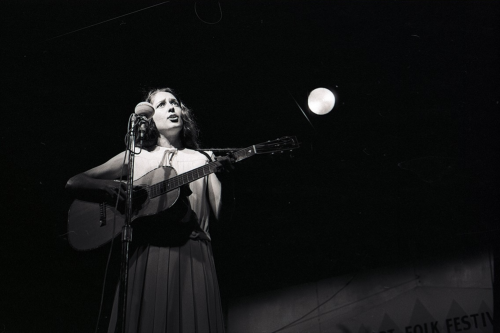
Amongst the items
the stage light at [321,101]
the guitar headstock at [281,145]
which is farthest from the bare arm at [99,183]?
the stage light at [321,101]

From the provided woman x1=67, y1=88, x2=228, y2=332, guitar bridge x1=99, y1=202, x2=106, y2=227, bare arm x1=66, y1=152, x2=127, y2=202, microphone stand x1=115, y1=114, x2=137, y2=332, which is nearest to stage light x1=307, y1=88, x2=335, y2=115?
woman x1=67, y1=88, x2=228, y2=332

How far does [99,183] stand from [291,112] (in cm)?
147

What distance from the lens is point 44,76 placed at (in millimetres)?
3133

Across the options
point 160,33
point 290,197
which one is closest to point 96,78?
point 160,33

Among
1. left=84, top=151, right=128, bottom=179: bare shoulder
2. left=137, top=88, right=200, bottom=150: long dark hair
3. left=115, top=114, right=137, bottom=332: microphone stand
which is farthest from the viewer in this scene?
left=137, top=88, right=200, bottom=150: long dark hair

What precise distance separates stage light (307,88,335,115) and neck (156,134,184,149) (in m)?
1.05

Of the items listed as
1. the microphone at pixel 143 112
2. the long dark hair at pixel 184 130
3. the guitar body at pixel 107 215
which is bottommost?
the guitar body at pixel 107 215

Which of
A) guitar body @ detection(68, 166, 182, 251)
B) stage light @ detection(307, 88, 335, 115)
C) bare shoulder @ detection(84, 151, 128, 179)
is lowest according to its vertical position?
guitar body @ detection(68, 166, 182, 251)

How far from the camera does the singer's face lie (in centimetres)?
288

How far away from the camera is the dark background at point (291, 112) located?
303 cm

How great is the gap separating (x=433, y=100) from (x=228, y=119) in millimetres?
1606

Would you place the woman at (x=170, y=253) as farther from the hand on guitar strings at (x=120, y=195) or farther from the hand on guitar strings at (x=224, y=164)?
the hand on guitar strings at (x=224, y=164)

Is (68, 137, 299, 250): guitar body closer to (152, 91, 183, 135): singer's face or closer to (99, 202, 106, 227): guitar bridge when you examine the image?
(99, 202, 106, 227): guitar bridge

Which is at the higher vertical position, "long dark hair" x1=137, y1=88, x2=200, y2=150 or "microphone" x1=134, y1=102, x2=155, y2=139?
"long dark hair" x1=137, y1=88, x2=200, y2=150
